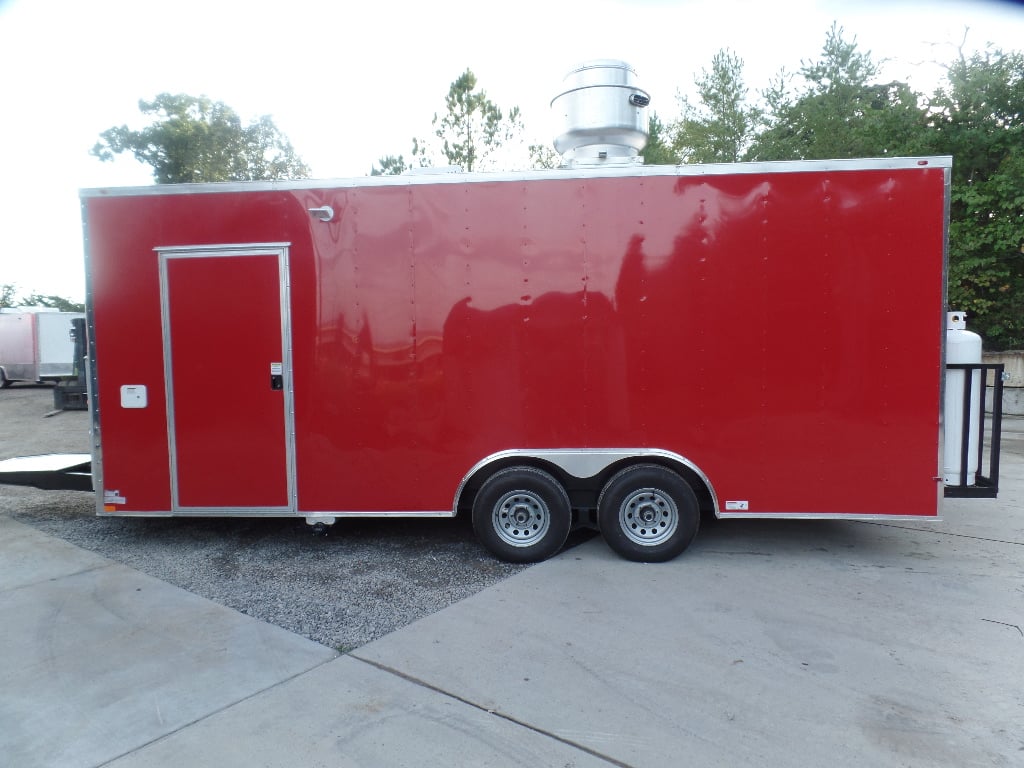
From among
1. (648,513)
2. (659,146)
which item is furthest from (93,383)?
(659,146)

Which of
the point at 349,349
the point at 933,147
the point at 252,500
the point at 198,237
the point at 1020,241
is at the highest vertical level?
the point at 933,147

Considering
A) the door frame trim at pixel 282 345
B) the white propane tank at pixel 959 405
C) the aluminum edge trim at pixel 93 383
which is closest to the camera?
the white propane tank at pixel 959 405

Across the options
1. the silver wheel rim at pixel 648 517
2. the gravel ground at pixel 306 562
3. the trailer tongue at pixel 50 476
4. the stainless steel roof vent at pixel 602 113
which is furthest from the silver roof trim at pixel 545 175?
the gravel ground at pixel 306 562

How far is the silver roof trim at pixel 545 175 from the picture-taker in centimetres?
475

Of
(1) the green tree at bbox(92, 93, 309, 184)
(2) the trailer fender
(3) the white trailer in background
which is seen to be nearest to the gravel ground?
(2) the trailer fender

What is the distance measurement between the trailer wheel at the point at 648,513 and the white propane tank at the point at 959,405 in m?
1.98

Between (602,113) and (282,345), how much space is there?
3206 millimetres

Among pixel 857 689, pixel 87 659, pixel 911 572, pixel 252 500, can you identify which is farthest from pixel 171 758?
pixel 911 572

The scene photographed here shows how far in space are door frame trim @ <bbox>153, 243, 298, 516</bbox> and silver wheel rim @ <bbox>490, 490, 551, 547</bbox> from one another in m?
1.64

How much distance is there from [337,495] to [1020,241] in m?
15.4

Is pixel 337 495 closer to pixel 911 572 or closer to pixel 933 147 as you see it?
pixel 911 572

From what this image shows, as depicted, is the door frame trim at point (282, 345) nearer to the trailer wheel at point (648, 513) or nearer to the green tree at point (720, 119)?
the trailer wheel at point (648, 513)

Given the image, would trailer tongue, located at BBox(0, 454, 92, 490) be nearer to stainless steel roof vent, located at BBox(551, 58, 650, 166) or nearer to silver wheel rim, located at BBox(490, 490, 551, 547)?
silver wheel rim, located at BBox(490, 490, 551, 547)

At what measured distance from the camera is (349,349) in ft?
17.0
